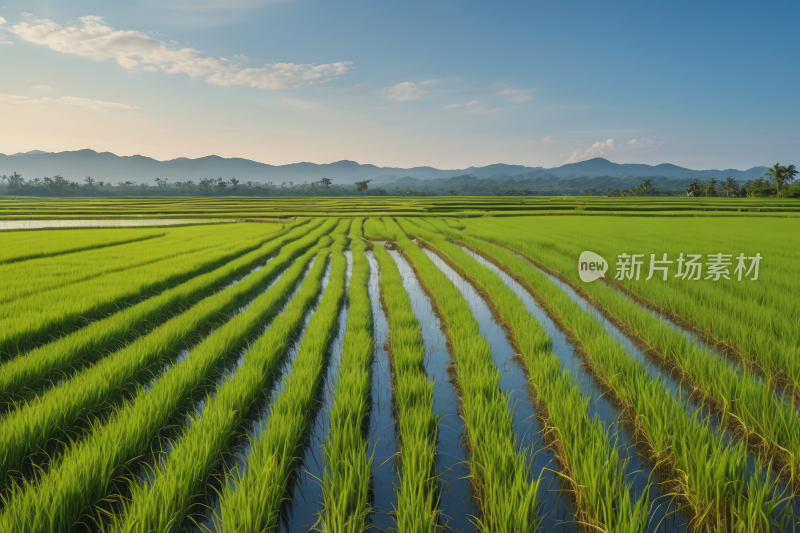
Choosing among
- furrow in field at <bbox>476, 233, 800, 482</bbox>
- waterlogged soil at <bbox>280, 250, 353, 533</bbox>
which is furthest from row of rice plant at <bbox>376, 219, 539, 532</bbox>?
furrow in field at <bbox>476, 233, 800, 482</bbox>

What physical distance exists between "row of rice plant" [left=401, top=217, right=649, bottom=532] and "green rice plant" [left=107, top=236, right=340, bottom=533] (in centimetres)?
224

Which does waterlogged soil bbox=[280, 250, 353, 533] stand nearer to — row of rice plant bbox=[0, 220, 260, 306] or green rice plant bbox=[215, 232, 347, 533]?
green rice plant bbox=[215, 232, 347, 533]

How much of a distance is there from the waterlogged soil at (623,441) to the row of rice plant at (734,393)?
0.73m

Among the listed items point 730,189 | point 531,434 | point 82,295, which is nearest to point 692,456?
point 531,434

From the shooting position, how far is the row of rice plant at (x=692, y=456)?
200 centimetres

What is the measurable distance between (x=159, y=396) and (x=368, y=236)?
1421 centimetres

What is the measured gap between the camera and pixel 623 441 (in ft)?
9.36

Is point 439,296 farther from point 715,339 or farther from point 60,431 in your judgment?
point 60,431

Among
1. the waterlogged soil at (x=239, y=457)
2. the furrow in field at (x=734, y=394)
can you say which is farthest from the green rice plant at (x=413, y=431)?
the furrow in field at (x=734, y=394)

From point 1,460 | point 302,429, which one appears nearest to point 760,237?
point 302,429

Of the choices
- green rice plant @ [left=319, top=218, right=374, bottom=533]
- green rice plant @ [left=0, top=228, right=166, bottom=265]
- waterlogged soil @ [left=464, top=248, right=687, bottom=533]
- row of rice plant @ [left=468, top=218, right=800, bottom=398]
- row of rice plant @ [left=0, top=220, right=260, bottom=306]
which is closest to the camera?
green rice plant @ [left=319, top=218, right=374, bottom=533]

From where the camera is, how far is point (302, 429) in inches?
111

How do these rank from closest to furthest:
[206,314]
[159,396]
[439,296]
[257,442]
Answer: [257,442] → [159,396] → [206,314] → [439,296]

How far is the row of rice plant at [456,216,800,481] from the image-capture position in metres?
2.54
